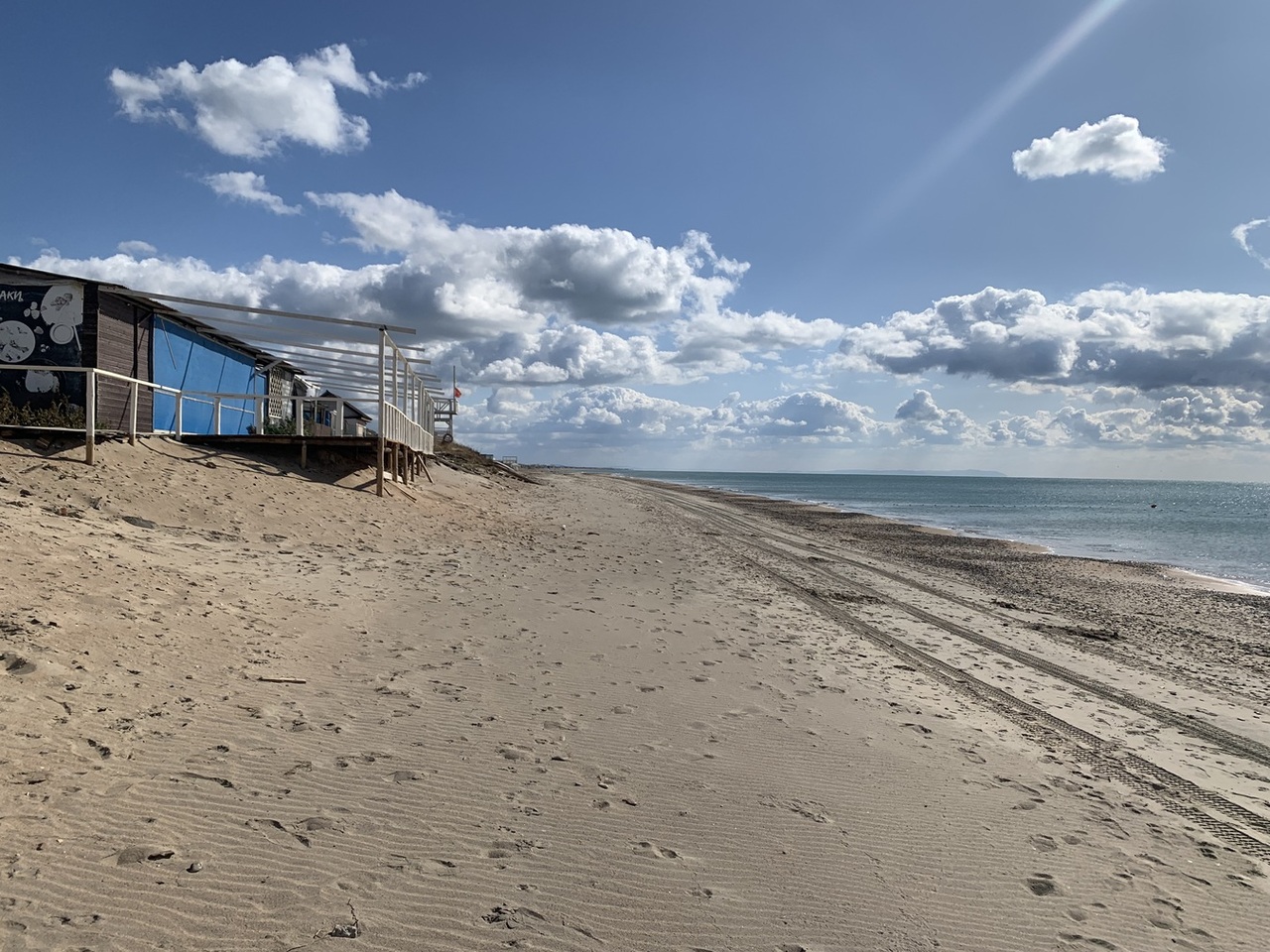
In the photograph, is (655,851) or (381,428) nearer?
(655,851)

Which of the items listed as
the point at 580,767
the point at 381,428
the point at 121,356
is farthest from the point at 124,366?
the point at 580,767

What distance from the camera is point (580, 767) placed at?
452cm

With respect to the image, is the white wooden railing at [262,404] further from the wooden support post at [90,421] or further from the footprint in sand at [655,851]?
the footprint in sand at [655,851]

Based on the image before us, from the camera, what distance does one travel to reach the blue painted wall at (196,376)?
17891 millimetres

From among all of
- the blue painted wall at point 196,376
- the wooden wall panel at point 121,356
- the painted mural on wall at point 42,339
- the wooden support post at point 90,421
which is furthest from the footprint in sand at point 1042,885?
the blue painted wall at point 196,376

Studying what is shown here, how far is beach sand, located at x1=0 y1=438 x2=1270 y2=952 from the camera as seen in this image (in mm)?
3107

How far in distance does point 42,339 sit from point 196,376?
4355 mm

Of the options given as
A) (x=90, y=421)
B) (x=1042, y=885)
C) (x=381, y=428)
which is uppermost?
(x=381, y=428)

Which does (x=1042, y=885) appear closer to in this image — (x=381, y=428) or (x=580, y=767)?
(x=580, y=767)

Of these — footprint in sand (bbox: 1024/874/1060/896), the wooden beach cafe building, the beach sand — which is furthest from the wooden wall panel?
footprint in sand (bbox: 1024/874/1060/896)

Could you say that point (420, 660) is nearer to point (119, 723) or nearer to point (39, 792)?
point (119, 723)

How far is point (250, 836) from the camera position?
347cm

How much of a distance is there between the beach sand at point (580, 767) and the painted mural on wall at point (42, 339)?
6811 millimetres

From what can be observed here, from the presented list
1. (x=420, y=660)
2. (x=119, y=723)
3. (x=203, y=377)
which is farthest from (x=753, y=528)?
(x=119, y=723)
